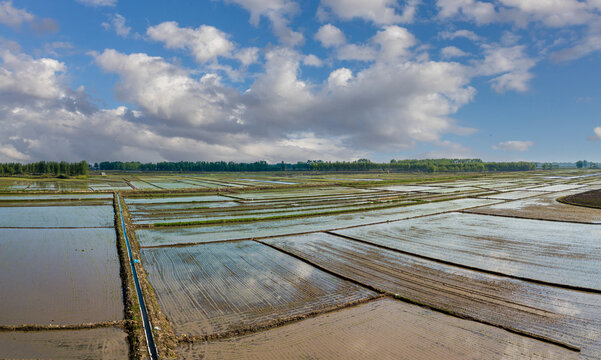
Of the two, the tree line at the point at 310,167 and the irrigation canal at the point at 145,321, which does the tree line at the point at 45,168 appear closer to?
the tree line at the point at 310,167

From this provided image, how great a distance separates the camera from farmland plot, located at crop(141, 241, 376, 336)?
8.44 metres

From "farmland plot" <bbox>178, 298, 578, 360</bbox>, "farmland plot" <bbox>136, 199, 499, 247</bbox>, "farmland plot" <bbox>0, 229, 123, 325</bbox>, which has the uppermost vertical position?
"farmland plot" <bbox>136, 199, 499, 247</bbox>

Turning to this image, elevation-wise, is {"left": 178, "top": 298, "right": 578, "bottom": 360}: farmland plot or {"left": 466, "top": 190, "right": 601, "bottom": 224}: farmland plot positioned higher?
{"left": 466, "top": 190, "right": 601, "bottom": 224}: farmland plot

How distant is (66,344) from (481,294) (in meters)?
11.5

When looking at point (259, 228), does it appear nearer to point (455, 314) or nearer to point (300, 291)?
point (300, 291)

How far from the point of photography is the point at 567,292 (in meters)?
10.7

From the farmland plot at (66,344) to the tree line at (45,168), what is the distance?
106 meters

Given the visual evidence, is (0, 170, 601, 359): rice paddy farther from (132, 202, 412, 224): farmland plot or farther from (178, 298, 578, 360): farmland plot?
(132, 202, 412, 224): farmland plot

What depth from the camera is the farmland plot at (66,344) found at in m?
6.71

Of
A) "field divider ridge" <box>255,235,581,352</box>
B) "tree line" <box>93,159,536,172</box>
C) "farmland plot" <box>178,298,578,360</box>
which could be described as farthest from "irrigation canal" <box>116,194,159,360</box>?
"tree line" <box>93,159,536,172</box>

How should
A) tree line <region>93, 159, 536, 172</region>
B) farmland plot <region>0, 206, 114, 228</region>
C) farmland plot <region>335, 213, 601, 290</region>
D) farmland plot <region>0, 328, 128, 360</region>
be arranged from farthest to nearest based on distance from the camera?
tree line <region>93, 159, 536, 172</region>
farmland plot <region>0, 206, 114, 228</region>
farmland plot <region>335, 213, 601, 290</region>
farmland plot <region>0, 328, 128, 360</region>

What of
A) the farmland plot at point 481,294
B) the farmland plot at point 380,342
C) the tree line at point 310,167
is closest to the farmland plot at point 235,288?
the farmland plot at point 380,342

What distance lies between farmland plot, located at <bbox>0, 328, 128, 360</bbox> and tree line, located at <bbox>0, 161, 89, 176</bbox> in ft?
349

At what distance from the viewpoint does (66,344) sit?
7.07 meters
